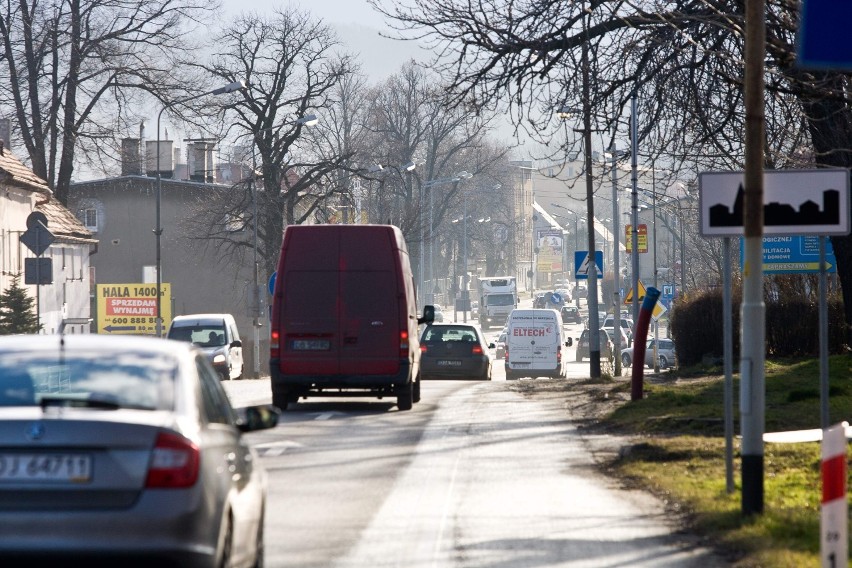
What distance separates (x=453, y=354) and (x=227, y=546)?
28865 mm

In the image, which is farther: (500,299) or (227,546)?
(500,299)

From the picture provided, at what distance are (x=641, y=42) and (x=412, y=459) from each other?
7.39 m

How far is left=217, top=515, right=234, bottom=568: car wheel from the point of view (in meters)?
6.36

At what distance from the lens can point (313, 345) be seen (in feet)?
67.1

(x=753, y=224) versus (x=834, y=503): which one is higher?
(x=753, y=224)

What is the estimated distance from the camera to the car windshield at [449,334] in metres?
35.2

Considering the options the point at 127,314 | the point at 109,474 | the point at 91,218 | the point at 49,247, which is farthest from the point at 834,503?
the point at 91,218

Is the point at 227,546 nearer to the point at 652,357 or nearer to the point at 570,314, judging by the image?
the point at 652,357

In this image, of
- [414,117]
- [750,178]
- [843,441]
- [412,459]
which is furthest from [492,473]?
[414,117]

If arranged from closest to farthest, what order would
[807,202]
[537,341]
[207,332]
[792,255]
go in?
1. [807,202]
2. [792,255]
3. [207,332]
4. [537,341]

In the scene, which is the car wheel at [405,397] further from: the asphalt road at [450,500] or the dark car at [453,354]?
the dark car at [453,354]

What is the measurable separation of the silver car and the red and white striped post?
2831mm

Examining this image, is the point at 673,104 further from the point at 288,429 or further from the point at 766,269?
the point at 766,269

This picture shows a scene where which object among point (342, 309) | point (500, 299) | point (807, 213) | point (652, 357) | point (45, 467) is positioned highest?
point (807, 213)
